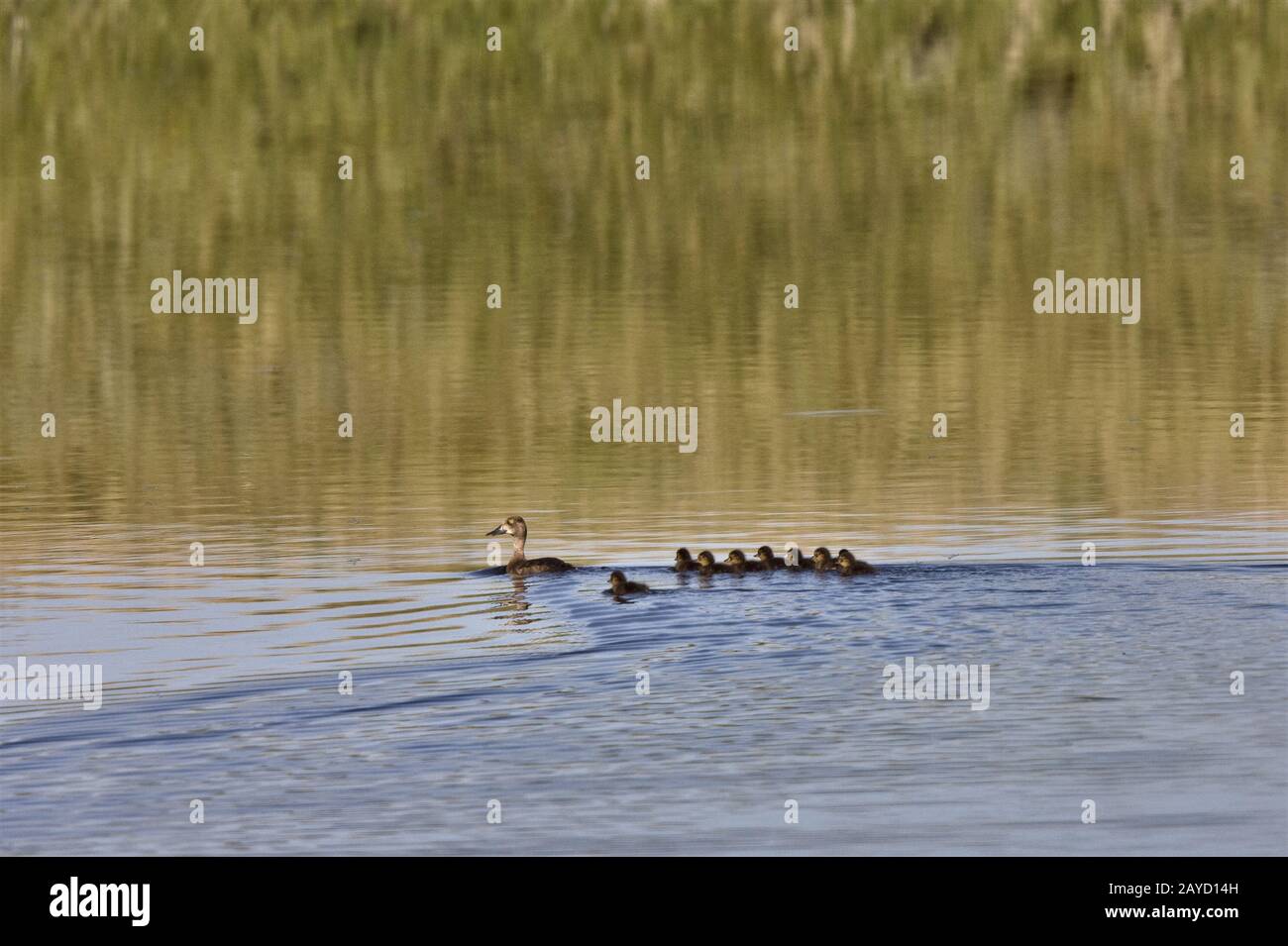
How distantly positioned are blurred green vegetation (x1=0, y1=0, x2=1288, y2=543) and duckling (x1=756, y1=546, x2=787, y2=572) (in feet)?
8.96

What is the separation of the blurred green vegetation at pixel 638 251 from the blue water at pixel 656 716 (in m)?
3.96

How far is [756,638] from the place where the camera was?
17.4 metres

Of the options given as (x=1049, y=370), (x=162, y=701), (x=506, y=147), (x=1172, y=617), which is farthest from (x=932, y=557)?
(x=506, y=147)

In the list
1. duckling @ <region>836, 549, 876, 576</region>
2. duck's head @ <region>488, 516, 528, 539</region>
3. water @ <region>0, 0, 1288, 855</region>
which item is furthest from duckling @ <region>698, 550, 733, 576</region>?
duck's head @ <region>488, 516, 528, 539</region>

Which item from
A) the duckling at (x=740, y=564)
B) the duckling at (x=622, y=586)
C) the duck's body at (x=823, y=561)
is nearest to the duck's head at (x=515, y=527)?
the duckling at (x=622, y=586)

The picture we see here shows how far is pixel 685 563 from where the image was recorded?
19.8 metres

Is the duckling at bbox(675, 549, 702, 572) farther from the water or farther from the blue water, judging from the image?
the water

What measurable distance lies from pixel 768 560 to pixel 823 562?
597mm

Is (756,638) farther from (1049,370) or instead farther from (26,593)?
(1049,370)

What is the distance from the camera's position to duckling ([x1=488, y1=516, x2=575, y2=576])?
64.7 feet

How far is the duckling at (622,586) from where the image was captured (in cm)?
1897
